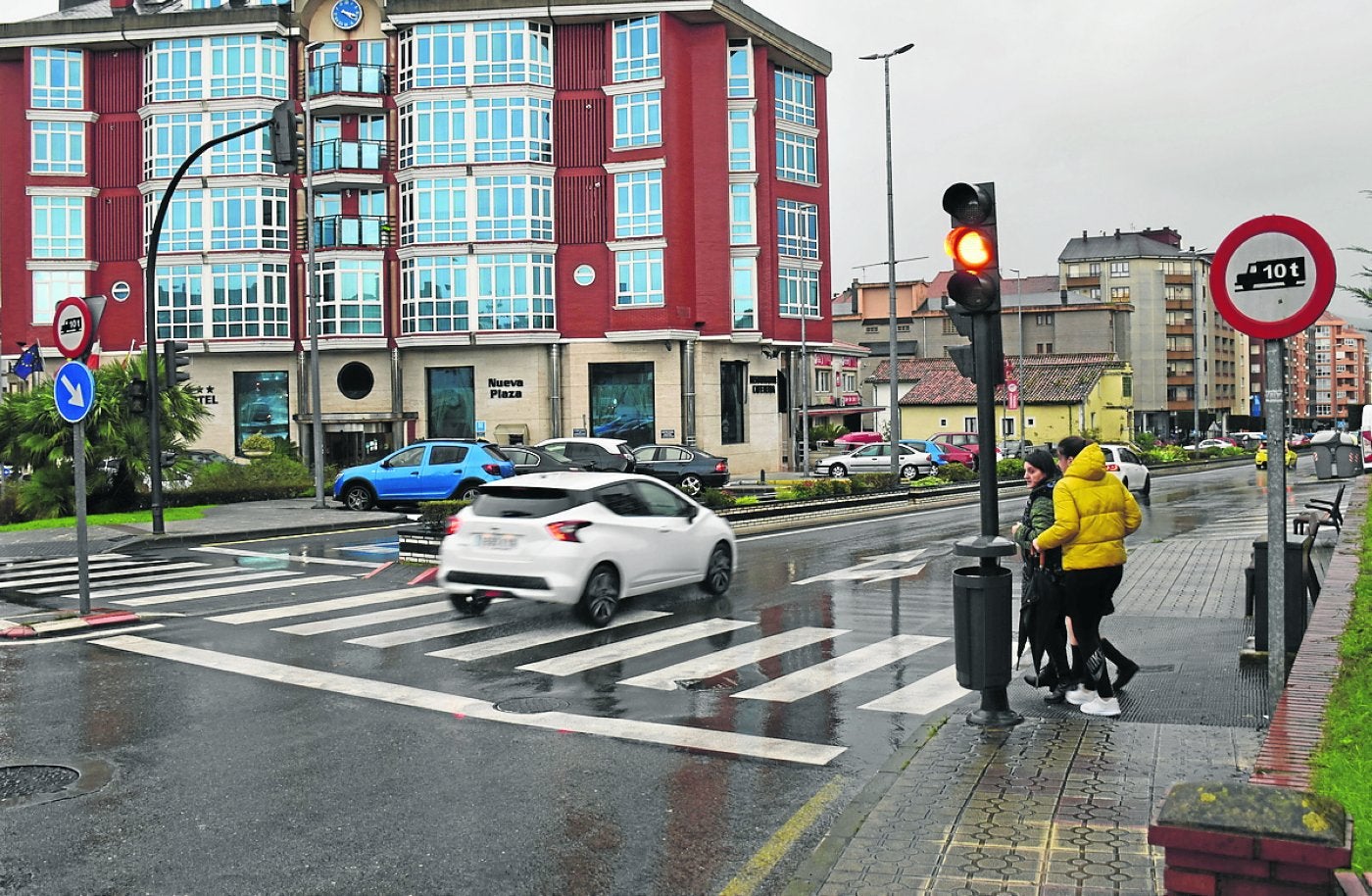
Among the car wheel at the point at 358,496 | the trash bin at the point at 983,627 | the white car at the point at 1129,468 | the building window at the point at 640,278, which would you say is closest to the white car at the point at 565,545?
the trash bin at the point at 983,627

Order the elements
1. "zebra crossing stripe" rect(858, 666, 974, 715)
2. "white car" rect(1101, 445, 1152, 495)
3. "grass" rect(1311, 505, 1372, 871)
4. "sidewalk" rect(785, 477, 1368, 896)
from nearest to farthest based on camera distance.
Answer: "grass" rect(1311, 505, 1372, 871)
"sidewalk" rect(785, 477, 1368, 896)
"zebra crossing stripe" rect(858, 666, 974, 715)
"white car" rect(1101, 445, 1152, 495)

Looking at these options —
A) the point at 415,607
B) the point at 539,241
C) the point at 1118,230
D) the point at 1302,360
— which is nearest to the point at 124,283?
the point at 539,241

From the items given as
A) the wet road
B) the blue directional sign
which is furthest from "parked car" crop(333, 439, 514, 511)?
the blue directional sign

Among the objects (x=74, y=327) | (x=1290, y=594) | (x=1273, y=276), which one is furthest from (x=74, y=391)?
(x=1290, y=594)

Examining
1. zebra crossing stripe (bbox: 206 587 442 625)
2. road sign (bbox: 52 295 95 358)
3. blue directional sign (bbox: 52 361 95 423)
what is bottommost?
zebra crossing stripe (bbox: 206 587 442 625)

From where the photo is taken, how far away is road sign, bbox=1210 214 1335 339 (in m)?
5.86

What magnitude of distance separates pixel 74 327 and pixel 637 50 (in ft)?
123

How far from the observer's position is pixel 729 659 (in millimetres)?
10062

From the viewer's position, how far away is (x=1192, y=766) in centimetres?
621

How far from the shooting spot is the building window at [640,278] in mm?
47062

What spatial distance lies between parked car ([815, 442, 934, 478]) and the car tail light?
101ft

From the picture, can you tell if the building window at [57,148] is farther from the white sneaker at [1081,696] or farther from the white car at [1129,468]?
the white sneaker at [1081,696]

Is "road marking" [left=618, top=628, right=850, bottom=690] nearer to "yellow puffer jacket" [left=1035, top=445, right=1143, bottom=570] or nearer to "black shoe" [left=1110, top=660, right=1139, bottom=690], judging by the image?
"black shoe" [left=1110, top=660, right=1139, bottom=690]

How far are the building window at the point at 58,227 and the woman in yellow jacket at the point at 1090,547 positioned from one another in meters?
50.0
